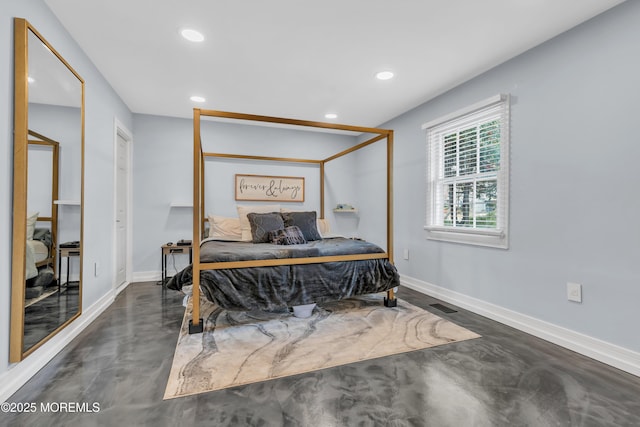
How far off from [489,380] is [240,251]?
198 centimetres

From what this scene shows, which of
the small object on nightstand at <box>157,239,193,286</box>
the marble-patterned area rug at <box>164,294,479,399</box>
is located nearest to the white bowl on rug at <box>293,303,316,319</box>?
the marble-patterned area rug at <box>164,294,479,399</box>

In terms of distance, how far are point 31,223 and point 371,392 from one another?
7.05 feet

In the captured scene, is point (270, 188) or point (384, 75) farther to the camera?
point (270, 188)

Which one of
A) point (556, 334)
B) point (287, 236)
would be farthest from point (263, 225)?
point (556, 334)

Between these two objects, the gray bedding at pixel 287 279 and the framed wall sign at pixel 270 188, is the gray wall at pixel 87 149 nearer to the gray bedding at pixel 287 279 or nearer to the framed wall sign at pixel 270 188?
the gray bedding at pixel 287 279

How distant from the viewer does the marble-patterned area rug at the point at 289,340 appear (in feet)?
5.80

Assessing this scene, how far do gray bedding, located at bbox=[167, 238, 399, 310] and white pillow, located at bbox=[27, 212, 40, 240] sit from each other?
39.1 inches

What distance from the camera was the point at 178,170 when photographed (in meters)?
4.17

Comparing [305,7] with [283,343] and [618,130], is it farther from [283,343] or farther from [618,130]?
[283,343]

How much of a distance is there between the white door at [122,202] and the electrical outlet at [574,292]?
4.42 meters

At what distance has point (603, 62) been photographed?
1.98m

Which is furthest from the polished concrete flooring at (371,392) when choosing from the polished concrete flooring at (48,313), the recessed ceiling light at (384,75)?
the recessed ceiling light at (384,75)

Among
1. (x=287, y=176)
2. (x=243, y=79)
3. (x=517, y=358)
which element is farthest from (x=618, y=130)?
(x=287, y=176)

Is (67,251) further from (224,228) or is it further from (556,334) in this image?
(556,334)
